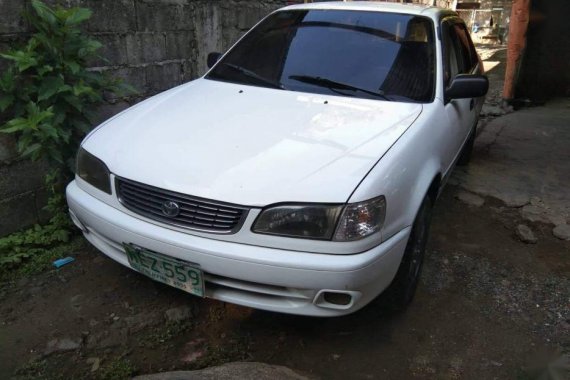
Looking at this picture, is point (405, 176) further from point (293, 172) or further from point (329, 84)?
point (329, 84)

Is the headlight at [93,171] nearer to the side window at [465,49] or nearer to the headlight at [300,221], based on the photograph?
the headlight at [300,221]

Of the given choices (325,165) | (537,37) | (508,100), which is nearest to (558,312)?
(325,165)

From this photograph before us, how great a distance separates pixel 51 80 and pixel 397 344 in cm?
252

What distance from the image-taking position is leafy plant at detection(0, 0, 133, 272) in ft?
9.24

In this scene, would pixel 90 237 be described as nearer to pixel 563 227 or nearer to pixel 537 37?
pixel 563 227

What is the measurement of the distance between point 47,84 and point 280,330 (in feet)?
6.61

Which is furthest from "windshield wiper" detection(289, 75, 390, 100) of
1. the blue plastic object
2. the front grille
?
the blue plastic object

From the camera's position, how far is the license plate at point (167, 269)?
214 centimetres

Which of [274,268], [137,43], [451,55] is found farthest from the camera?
[137,43]

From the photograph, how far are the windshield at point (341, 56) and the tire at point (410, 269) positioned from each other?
0.74m

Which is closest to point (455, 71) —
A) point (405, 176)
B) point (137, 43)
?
point (405, 176)

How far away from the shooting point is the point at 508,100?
7.64m

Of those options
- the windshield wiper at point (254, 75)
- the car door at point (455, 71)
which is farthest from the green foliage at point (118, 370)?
the car door at point (455, 71)

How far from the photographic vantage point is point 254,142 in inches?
92.5
